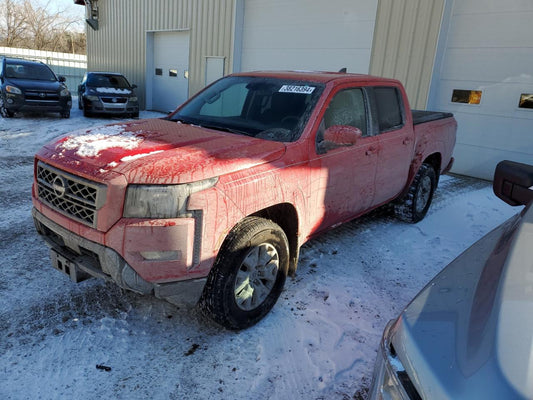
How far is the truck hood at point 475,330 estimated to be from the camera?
1112 mm

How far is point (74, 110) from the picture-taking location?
15.5 meters

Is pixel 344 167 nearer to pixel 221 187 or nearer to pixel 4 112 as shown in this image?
pixel 221 187

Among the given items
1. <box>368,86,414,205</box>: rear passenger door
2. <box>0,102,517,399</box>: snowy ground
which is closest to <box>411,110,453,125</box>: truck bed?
<box>368,86,414,205</box>: rear passenger door

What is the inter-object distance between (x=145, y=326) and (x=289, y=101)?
87.1 inches

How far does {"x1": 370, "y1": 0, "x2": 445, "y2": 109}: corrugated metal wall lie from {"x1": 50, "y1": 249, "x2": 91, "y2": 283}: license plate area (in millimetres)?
8043

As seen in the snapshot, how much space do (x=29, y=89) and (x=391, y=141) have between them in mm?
11455

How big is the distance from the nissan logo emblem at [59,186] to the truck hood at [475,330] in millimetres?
2229

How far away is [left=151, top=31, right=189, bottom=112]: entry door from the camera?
14938 millimetres

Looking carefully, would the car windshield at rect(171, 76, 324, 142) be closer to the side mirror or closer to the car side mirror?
the side mirror

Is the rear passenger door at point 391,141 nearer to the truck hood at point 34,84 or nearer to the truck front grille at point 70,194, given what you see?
the truck front grille at point 70,194

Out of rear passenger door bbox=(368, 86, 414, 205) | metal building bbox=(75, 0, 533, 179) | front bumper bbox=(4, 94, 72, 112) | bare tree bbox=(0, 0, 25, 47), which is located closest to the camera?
rear passenger door bbox=(368, 86, 414, 205)

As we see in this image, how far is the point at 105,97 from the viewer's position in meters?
13.3

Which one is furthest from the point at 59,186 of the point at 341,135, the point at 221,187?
the point at 341,135

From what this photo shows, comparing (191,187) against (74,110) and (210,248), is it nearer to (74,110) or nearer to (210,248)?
(210,248)
